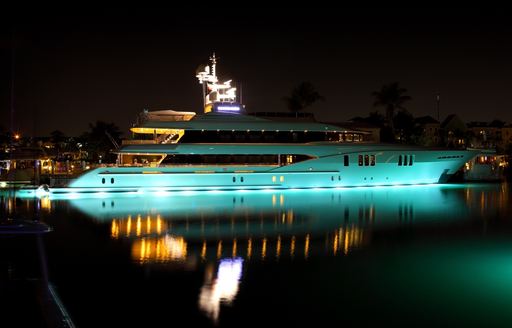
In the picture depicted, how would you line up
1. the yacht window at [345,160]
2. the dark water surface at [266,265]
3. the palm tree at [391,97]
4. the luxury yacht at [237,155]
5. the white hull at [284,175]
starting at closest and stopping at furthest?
the dark water surface at [266,265] → the white hull at [284,175] → the luxury yacht at [237,155] → the yacht window at [345,160] → the palm tree at [391,97]

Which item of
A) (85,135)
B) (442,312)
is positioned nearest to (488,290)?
(442,312)

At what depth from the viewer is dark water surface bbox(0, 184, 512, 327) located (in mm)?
8297

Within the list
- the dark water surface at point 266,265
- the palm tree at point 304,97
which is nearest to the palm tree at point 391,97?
the palm tree at point 304,97

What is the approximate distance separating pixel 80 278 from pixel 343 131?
22.2m

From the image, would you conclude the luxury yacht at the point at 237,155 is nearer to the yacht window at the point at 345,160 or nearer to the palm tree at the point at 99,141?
the yacht window at the point at 345,160

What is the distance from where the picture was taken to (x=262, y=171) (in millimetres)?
28828

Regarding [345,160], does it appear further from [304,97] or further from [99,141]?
[99,141]

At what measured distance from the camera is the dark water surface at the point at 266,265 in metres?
8.30

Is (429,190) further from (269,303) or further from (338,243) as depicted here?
(269,303)

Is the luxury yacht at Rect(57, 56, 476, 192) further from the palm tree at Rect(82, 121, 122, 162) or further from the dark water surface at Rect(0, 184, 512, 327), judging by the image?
the palm tree at Rect(82, 121, 122, 162)

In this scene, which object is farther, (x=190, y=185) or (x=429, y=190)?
(x=429, y=190)

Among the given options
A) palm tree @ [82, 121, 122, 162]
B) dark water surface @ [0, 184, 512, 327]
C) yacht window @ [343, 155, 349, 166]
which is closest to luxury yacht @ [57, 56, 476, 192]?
yacht window @ [343, 155, 349, 166]

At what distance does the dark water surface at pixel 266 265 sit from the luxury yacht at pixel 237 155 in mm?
5438

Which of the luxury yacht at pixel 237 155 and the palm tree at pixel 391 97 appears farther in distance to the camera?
the palm tree at pixel 391 97
